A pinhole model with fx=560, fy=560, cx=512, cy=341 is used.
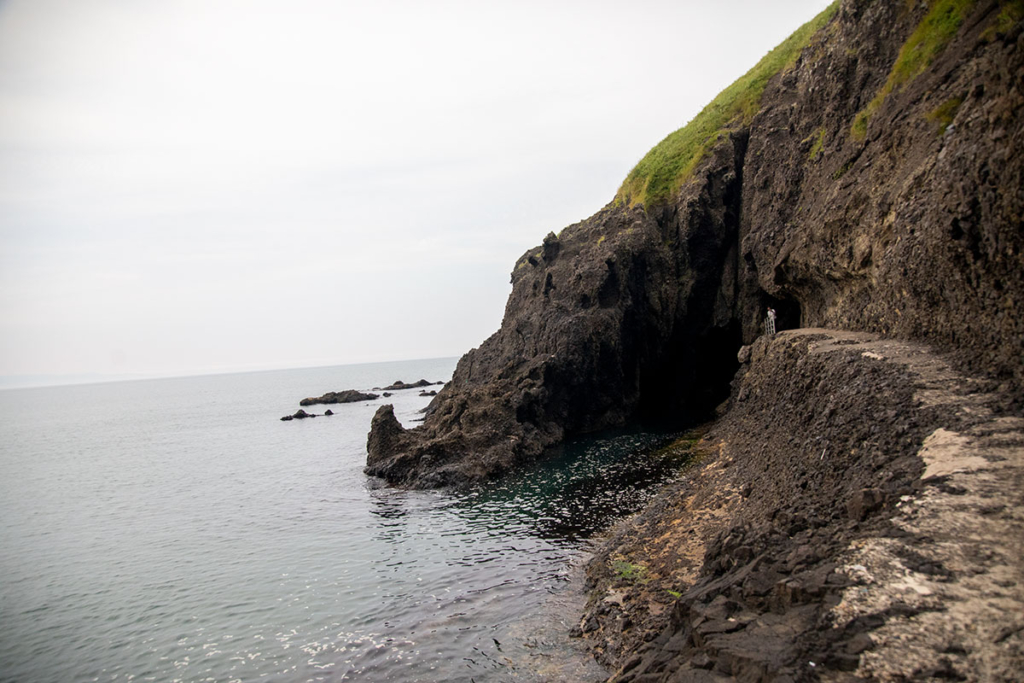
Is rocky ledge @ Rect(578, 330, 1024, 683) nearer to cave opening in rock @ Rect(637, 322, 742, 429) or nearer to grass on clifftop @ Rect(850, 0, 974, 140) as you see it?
grass on clifftop @ Rect(850, 0, 974, 140)

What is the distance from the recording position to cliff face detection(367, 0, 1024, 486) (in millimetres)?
14391

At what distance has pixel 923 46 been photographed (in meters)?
26.5

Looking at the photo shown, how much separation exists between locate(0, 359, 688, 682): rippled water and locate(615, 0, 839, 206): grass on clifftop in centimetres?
2571

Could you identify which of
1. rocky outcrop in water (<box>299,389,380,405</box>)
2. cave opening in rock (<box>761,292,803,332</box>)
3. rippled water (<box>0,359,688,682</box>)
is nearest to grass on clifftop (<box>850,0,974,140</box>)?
cave opening in rock (<box>761,292,803,332</box>)

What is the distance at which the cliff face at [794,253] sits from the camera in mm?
14391

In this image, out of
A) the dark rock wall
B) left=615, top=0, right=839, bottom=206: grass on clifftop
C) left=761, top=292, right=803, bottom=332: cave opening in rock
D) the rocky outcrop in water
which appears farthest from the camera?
the rocky outcrop in water

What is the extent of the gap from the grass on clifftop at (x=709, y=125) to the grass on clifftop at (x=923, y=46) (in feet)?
66.3

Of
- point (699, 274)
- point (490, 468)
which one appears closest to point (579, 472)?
point (490, 468)

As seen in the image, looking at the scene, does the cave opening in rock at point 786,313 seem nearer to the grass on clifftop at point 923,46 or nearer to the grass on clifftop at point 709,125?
the grass on clifftop at point 923,46

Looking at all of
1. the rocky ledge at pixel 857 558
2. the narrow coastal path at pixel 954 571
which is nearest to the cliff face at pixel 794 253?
the rocky ledge at pixel 857 558

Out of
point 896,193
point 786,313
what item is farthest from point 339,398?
point 896,193

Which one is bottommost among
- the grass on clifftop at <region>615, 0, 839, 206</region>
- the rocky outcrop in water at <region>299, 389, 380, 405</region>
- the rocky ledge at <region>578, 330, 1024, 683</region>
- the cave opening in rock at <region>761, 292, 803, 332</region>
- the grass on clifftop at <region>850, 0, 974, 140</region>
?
the rocky outcrop in water at <region>299, 389, 380, 405</region>

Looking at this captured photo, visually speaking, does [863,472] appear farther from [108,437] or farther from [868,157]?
[108,437]

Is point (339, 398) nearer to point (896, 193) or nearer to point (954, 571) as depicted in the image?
point (896, 193)
